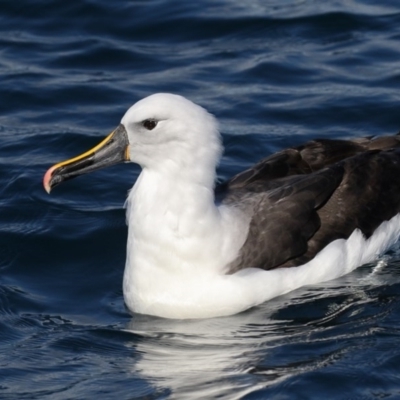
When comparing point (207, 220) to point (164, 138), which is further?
point (207, 220)

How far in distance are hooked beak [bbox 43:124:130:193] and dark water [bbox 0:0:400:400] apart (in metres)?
1.29

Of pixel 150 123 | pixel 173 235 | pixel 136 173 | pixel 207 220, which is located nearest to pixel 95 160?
pixel 150 123

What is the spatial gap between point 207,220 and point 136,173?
378 centimetres

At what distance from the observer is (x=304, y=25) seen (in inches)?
683

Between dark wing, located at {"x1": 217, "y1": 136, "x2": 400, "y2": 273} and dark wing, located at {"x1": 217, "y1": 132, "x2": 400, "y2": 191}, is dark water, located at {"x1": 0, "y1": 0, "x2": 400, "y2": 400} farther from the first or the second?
dark wing, located at {"x1": 217, "y1": 132, "x2": 400, "y2": 191}

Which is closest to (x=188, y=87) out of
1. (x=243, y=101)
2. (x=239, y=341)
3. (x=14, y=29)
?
(x=243, y=101)

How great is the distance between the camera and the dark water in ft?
31.8

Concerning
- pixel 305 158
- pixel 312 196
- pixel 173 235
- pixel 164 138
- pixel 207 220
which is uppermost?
pixel 164 138

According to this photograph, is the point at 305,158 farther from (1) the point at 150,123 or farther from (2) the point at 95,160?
(2) the point at 95,160

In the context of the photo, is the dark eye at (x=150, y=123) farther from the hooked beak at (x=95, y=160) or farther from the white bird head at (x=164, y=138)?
the hooked beak at (x=95, y=160)

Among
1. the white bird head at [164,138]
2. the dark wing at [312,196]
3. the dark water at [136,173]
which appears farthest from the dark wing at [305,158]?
the white bird head at [164,138]

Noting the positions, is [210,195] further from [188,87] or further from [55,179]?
[188,87]

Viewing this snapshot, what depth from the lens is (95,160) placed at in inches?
413

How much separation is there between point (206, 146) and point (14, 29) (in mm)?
8265
